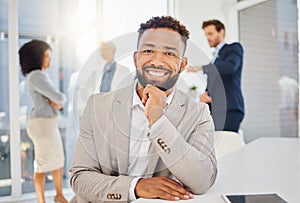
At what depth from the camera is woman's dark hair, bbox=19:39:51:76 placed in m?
2.45

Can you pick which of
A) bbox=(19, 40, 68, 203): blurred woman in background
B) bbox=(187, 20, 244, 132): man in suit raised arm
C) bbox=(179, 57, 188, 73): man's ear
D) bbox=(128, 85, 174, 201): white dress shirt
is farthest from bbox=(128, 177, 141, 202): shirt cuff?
bbox=(19, 40, 68, 203): blurred woman in background

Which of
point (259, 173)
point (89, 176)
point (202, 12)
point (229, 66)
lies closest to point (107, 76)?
point (89, 176)

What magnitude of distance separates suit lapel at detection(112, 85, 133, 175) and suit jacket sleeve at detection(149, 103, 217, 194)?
0.07 m

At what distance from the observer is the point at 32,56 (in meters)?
2.52

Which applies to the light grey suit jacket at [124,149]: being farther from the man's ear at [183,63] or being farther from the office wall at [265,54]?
the office wall at [265,54]

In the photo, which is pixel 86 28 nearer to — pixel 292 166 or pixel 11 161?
pixel 11 161

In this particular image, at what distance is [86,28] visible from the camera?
10.1 ft

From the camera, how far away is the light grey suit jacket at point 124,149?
0.70 m

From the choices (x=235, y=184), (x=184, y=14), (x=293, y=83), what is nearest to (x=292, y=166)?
(x=235, y=184)

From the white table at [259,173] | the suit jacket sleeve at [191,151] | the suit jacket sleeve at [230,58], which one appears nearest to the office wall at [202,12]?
the suit jacket sleeve at [230,58]

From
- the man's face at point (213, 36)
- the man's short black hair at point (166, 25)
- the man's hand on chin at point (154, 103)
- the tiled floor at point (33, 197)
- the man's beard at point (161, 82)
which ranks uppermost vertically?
the man's face at point (213, 36)

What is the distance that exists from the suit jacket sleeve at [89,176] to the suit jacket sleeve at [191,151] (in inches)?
4.0

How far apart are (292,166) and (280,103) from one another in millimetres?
2093

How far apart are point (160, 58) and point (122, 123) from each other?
16 cm
